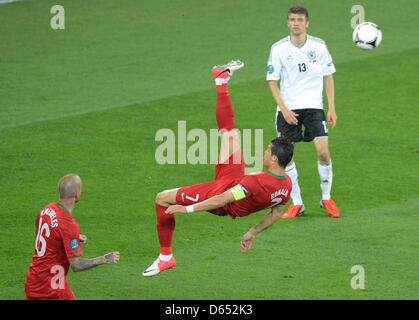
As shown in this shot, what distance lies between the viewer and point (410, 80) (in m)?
16.6

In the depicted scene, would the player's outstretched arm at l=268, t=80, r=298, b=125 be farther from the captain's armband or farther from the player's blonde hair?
the player's blonde hair

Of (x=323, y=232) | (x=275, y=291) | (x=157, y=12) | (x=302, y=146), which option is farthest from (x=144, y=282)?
(x=157, y=12)

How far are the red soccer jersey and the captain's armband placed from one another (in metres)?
1.65

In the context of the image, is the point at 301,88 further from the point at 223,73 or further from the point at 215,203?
the point at 215,203

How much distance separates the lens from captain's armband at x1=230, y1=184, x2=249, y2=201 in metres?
7.73

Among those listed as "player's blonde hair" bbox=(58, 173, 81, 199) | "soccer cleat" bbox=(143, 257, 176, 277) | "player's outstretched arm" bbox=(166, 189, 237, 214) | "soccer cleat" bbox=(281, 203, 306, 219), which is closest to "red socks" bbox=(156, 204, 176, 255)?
"soccer cleat" bbox=(143, 257, 176, 277)

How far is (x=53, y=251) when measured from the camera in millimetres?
6938

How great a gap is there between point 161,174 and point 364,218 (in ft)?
10.7

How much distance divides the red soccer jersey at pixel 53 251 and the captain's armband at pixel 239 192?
5.41 ft

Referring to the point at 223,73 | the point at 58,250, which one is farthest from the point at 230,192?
the point at 223,73

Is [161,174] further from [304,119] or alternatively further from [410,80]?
[410,80]

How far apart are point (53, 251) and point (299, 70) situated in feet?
15.5

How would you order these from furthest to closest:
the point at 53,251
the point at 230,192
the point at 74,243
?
the point at 230,192 → the point at 53,251 → the point at 74,243

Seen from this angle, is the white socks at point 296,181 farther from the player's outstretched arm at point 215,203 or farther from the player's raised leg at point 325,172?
the player's outstretched arm at point 215,203
